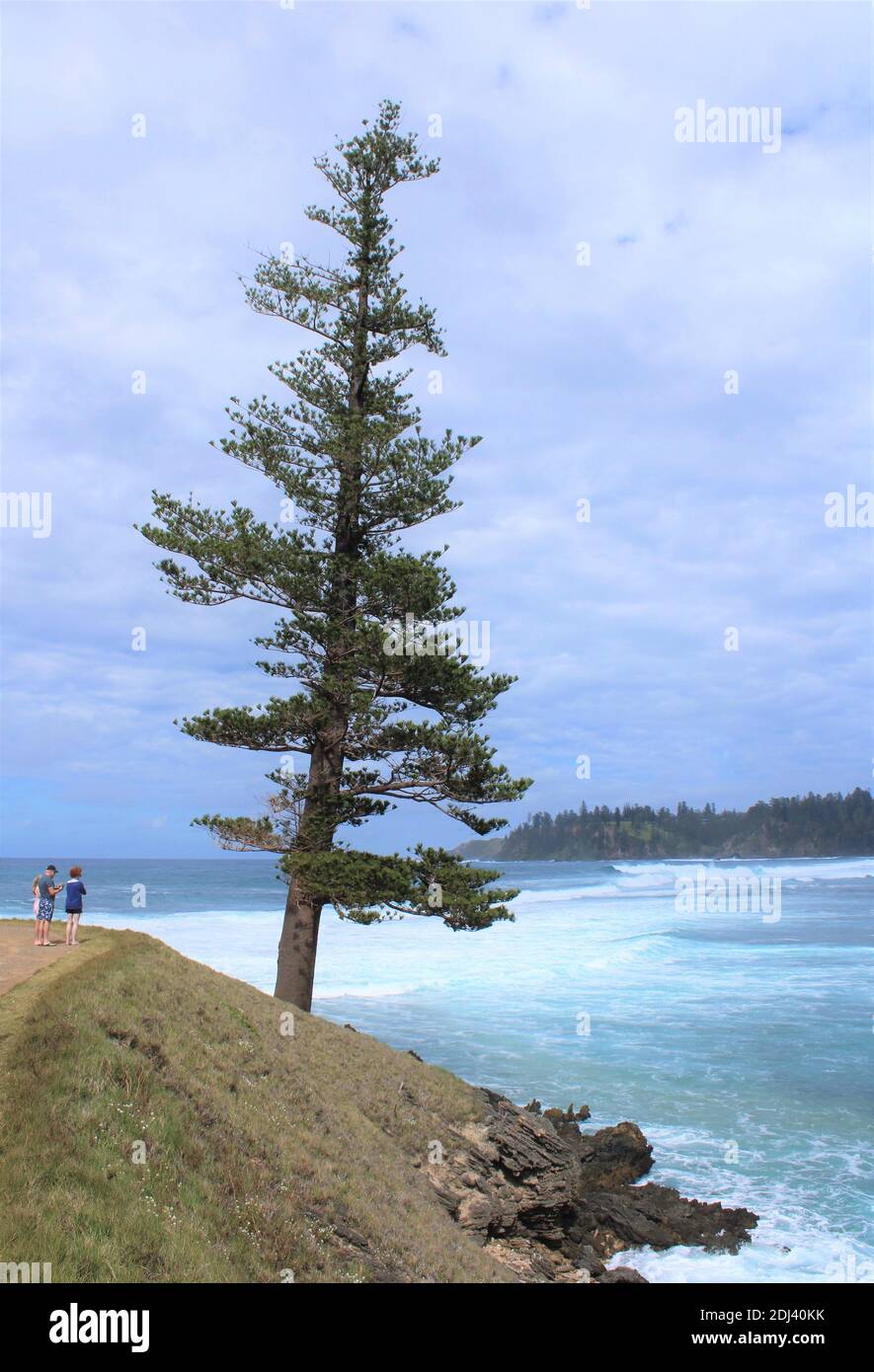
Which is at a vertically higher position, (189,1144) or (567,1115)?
(189,1144)

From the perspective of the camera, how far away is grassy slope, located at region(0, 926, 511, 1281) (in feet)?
22.8

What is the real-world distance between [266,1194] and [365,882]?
8.44 metres

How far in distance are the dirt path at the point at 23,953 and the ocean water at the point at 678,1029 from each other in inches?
209

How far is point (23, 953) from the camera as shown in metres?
13.0

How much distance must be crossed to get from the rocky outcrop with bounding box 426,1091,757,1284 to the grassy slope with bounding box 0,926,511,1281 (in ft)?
2.33

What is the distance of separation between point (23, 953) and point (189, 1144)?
5.69 m

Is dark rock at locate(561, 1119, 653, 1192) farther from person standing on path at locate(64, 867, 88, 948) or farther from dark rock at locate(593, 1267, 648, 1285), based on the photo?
person standing on path at locate(64, 867, 88, 948)

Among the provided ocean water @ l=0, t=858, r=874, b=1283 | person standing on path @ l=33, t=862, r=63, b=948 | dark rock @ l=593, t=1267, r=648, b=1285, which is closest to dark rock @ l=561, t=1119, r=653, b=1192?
ocean water @ l=0, t=858, r=874, b=1283

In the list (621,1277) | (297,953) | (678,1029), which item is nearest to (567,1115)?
(621,1277)

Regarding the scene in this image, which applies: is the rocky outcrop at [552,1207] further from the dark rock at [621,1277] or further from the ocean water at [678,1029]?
the ocean water at [678,1029]

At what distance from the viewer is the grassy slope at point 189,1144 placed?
22.8ft

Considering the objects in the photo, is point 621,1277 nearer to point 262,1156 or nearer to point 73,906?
point 262,1156

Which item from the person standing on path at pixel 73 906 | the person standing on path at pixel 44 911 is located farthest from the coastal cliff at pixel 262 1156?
the person standing on path at pixel 44 911

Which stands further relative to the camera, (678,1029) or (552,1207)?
(678,1029)
